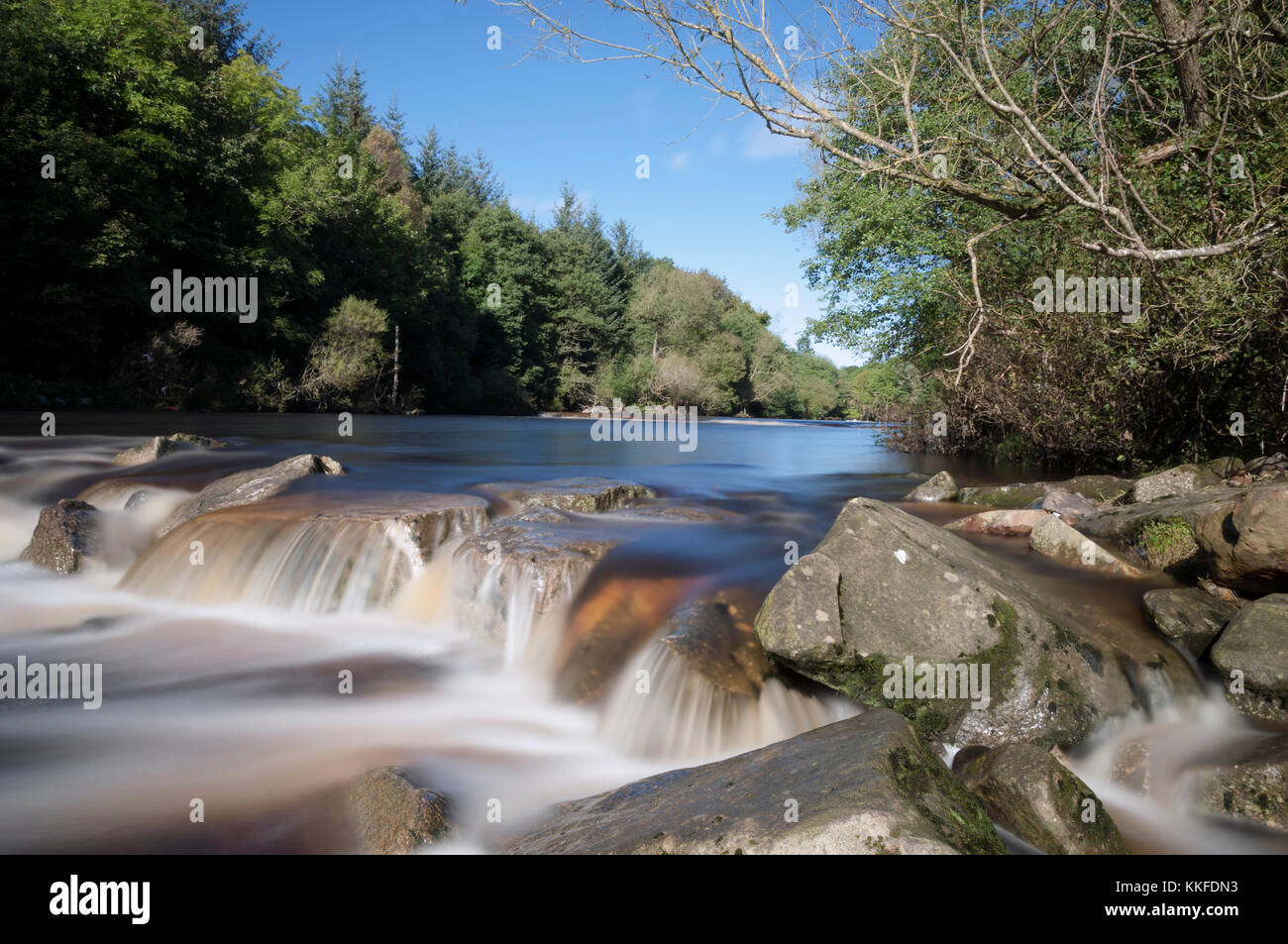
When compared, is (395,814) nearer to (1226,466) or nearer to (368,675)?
(368,675)

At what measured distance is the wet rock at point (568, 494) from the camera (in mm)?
9570

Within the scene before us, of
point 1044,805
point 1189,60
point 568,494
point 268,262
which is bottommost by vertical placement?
point 1044,805

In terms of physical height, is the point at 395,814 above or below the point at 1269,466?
below

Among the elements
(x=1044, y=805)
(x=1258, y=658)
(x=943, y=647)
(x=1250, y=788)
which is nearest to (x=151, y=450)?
(x=943, y=647)

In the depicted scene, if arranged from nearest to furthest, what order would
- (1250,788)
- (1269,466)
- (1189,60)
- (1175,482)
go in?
(1250,788) < (1189,60) < (1269,466) < (1175,482)

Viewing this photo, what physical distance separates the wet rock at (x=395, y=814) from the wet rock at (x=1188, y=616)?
5.54 meters

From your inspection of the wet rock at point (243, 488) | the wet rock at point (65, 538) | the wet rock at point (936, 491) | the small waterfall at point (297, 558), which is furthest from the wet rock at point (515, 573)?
the wet rock at point (936, 491)

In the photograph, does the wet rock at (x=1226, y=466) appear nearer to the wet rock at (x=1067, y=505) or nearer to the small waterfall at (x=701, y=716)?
the wet rock at (x=1067, y=505)

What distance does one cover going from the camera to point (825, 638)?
4762 mm

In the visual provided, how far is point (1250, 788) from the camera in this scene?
4.07 metres

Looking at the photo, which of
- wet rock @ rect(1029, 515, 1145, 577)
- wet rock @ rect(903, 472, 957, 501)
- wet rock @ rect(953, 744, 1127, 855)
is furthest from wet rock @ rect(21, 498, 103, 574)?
wet rock @ rect(903, 472, 957, 501)

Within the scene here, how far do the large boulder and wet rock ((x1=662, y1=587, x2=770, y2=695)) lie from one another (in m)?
0.42

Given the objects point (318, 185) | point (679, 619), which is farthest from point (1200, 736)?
point (318, 185)

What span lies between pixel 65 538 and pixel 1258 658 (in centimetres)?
1175
